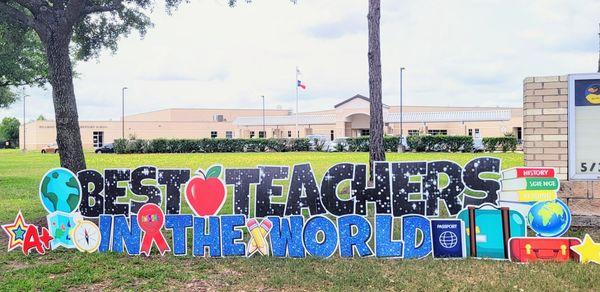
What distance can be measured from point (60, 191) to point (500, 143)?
3914 cm

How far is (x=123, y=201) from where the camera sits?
7.41 metres

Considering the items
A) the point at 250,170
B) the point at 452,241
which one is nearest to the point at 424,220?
the point at 452,241

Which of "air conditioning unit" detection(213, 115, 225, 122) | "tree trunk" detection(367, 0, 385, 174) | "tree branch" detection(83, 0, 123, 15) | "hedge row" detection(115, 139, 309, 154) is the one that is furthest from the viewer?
"air conditioning unit" detection(213, 115, 225, 122)

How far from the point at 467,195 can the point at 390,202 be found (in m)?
1.00

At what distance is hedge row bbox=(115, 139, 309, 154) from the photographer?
47906 mm

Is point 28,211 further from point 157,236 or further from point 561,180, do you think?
point 561,180

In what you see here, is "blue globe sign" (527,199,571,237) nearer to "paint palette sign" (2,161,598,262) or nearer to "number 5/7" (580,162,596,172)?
"paint palette sign" (2,161,598,262)

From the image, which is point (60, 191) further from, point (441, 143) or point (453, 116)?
point (453, 116)

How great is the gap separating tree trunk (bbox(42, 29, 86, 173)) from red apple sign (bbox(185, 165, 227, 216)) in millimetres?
3020

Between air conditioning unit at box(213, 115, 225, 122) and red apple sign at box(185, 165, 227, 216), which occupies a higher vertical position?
air conditioning unit at box(213, 115, 225, 122)

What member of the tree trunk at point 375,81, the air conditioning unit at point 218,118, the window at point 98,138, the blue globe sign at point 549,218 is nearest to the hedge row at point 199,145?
the window at point 98,138

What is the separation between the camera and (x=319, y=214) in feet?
22.8

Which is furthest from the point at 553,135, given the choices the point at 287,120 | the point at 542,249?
the point at 287,120

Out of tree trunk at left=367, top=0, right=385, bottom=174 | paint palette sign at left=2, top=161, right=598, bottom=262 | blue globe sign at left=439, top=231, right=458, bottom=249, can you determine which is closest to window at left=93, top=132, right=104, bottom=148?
tree trunk at left=367, top=0, right=385, bottom=174
